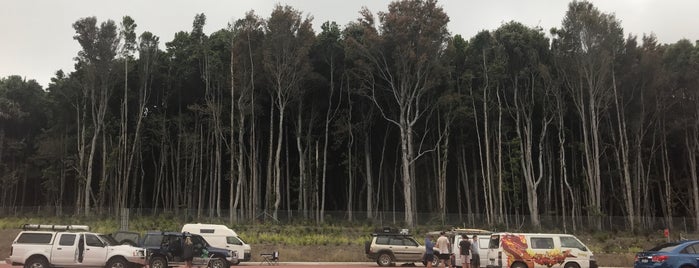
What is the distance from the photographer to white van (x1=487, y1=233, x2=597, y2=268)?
20.4 metres

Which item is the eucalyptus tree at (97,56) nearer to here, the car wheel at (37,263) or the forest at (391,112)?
the forest at (391,112)

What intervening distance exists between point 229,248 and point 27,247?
25.0 feet

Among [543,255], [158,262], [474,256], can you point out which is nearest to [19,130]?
[158,262]

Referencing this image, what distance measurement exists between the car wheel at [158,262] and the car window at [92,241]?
2.01 meters

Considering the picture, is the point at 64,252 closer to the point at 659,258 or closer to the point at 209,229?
the point at 209,229

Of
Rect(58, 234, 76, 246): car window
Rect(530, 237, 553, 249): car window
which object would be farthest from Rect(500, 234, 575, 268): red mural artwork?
Rect(58, 234, 76, 246): car window

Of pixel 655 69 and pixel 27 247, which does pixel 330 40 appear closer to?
pixel 655 69

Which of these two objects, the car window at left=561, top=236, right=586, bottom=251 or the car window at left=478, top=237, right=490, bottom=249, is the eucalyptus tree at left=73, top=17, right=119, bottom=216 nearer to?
the car window at left=478, top=237, right=490, bottom=249

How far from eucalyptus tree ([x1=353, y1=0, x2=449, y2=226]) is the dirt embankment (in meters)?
11.7

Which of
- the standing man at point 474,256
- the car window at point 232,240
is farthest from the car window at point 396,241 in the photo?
the car window at point 232,240

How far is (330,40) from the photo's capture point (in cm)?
4603

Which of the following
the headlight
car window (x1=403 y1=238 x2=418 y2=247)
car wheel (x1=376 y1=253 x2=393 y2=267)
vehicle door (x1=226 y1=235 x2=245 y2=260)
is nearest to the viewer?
the headlight

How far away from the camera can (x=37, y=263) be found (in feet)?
64.1

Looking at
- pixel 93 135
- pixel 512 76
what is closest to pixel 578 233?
pixel 512 76
